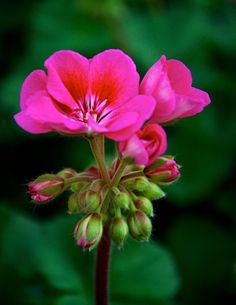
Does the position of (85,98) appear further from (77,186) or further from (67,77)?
(77,186)

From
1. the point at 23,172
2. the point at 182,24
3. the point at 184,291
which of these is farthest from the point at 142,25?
the point at 184,291

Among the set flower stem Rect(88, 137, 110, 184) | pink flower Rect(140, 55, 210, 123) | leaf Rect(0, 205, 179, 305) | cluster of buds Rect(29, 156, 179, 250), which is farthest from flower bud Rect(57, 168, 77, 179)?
leaf Rect(0, 205, 179, 305)

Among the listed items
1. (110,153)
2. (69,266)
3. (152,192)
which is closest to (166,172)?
(152,192)

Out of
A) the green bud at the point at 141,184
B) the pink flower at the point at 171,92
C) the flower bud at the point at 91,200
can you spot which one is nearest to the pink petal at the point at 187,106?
the pink flower at the point at 171,92

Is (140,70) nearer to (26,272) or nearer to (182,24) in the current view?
(182,24)

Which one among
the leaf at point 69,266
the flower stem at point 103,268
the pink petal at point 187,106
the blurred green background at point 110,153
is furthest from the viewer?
the blurred green background at point 110,153

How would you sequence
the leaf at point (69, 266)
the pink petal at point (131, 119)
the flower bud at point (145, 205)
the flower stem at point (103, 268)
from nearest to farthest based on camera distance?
the pink petal at point (131, 119), the flower bud at point (145, 205), the flower stem at point (103, 268), the leaf at point (69, 266)

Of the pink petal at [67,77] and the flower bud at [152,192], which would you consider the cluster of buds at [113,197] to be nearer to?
the flower bud at [152,192]

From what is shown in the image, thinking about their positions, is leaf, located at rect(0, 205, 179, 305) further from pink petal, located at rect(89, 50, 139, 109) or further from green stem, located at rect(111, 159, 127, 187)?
pink petal, located at rect(89, 50, 139, 109)
